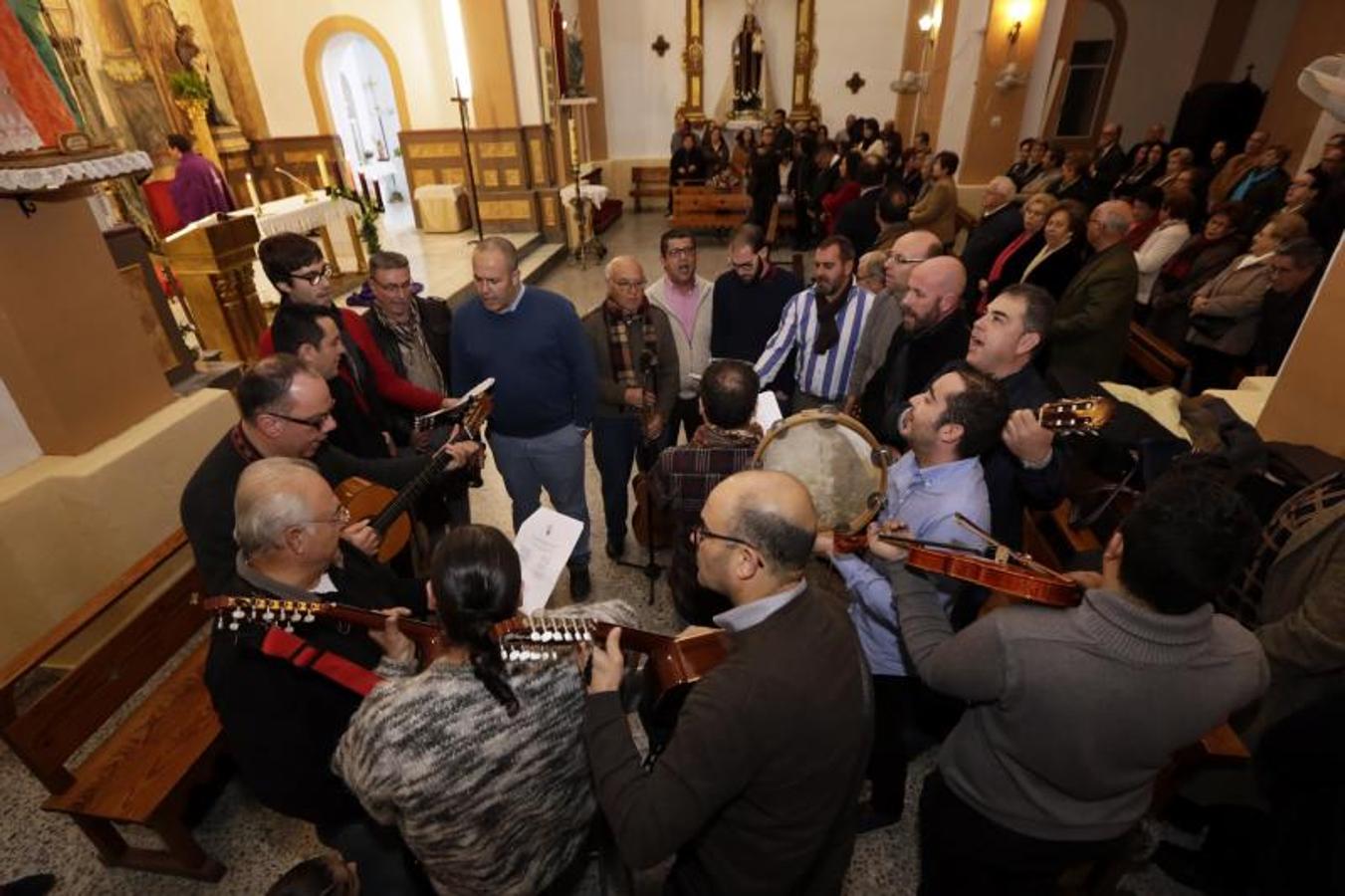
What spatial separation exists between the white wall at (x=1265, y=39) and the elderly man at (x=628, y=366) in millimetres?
16991

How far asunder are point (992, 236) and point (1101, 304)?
197 cm

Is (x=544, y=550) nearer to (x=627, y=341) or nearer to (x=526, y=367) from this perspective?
(x=526, y=367)

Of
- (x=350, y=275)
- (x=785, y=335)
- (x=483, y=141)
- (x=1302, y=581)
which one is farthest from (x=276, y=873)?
(x=483, y=141)

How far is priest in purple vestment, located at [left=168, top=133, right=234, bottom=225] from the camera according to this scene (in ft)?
26.1

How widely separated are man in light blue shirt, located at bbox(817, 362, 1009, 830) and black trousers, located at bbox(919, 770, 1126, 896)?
311 mm

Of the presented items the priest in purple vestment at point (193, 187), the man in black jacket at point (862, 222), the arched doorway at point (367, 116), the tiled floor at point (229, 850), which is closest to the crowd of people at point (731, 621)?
the tiled floor at point (229, 850)

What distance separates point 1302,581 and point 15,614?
5148mm

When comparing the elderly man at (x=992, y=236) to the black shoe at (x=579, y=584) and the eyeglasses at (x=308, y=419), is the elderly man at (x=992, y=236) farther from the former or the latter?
the eyeglasses at (x=308, y=419)

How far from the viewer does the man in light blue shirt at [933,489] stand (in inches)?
78.0

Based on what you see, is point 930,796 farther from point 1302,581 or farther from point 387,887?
point 387,887

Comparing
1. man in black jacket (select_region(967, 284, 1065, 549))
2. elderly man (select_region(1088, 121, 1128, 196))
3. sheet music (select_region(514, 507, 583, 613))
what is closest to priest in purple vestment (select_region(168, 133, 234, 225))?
sheet music (select_region(514, 507, 583, 613))

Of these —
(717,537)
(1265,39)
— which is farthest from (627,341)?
(1265,39)

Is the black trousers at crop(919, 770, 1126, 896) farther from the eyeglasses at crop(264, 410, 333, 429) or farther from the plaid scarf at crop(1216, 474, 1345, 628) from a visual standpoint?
the eyeglasses at crop(264, 410, 333, 429)

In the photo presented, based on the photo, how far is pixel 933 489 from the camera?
6.73ft
